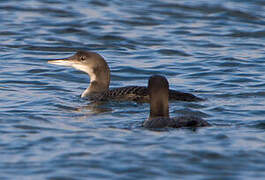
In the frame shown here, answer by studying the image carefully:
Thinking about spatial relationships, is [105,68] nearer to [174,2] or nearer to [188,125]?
[188,125]

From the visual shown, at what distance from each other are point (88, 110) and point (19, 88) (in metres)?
2.01

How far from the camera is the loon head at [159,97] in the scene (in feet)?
28.6

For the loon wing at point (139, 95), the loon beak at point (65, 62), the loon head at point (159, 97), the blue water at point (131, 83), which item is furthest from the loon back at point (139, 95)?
the loon head at point (159, 97)

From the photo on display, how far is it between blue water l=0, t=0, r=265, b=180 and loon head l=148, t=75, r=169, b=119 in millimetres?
423

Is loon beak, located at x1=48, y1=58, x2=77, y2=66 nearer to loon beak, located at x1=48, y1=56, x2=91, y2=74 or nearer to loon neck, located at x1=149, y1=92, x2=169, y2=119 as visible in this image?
loon beak, located at x1=48, y1=56, x2=91, y2=74

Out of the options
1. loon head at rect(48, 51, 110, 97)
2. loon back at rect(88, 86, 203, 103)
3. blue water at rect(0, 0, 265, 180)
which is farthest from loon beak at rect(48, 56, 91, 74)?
loon back at rect(88, 86, 203, 103)

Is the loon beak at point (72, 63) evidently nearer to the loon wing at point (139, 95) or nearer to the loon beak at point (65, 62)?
the loon beak at point (65, 62)

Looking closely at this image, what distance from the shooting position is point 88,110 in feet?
33.0

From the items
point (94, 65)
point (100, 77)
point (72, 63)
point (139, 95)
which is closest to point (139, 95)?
point (139, 95)

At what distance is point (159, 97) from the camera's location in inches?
343

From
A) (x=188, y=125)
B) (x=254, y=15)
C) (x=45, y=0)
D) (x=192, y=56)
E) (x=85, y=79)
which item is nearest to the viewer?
(x=188, y=125)

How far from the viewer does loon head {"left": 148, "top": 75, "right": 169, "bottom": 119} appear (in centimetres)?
870

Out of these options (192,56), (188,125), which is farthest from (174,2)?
(188,125)

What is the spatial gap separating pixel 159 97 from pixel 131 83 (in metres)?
3.83
